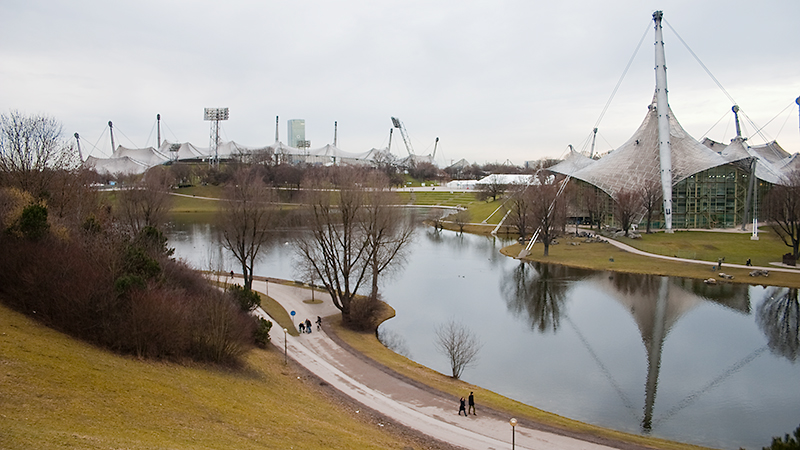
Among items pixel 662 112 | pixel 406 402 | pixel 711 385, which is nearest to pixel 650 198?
pixel 662 112

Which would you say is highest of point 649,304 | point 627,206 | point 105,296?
point 627,206

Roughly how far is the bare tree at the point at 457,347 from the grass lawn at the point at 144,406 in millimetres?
5282

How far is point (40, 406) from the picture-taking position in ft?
29.7

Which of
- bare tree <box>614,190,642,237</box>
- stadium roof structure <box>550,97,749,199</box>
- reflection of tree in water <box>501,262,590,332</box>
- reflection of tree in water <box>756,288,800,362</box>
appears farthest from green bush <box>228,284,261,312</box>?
stadium roof structure <box>550,97,749,199</box>

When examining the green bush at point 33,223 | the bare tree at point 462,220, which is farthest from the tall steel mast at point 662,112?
the green bush at point 33,223

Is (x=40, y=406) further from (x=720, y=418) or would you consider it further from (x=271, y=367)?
(x=720, y=418)

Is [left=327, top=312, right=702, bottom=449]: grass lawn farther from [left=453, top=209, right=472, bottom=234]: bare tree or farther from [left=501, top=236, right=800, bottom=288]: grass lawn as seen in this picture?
[left=453, top=209, right=472, bottom=234]: bare tree

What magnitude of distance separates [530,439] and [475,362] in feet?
23.9

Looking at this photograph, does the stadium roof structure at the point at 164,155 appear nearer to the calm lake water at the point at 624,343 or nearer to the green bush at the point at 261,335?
the calm lake water at the point at 624,343

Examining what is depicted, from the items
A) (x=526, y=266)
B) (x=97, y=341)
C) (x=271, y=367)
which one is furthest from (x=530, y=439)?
(x=526, y=266)

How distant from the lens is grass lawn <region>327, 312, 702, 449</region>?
13.7 metres

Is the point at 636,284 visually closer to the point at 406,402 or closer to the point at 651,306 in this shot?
the point at 651,306

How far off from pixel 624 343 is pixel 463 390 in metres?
9.36

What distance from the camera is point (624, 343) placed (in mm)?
22047
